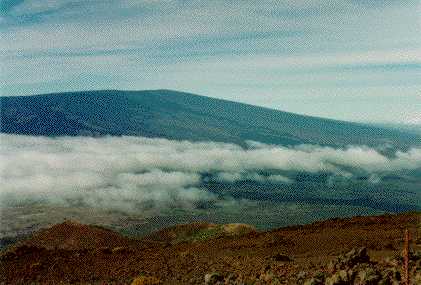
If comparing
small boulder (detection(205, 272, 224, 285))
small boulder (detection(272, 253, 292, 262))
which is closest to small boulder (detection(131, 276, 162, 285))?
small boulder (detection(205, 272, 224, 285))

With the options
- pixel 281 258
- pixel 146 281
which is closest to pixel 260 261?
pixel 281 258

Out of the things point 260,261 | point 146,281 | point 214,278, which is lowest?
point 146,281

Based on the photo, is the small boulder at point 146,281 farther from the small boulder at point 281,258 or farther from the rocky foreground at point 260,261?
the small boulder at point 281,258

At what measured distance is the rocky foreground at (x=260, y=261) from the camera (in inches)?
800

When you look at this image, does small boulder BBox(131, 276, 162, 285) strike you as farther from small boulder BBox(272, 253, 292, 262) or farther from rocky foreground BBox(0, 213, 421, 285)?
small boulder BBox(272, 253, 292, 262)

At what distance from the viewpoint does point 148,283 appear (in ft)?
72.3

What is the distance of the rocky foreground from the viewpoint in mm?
20328

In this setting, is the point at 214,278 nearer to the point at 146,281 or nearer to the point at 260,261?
the point at 146,281

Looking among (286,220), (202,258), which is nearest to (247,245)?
(202,258)

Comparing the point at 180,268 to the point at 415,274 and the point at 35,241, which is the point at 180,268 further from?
the point at 35,241

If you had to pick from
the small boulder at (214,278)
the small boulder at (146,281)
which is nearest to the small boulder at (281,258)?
the small boulder at (214,278)

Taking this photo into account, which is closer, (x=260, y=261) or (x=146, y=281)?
(x=146, y=281)

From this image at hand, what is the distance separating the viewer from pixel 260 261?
81.0ft

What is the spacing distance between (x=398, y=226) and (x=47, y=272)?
19086 mm
